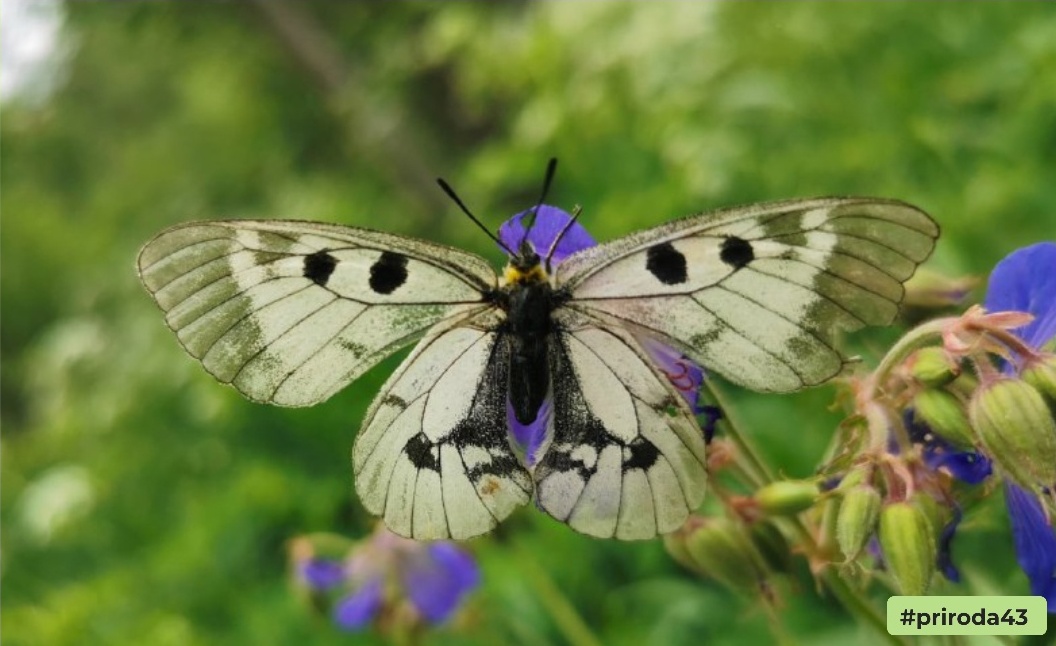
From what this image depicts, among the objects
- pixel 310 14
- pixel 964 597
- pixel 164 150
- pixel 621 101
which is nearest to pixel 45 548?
pixel 621 101

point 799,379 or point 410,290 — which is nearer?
point 799,379

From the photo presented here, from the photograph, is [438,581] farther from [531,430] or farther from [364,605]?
[531,430]

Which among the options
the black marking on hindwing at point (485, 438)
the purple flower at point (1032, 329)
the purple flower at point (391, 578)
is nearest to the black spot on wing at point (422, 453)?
the black marking on hindwing at point (485, 438)

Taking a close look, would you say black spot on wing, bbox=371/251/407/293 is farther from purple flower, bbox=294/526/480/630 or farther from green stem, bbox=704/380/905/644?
purple flower, bbox=294/526/480/630

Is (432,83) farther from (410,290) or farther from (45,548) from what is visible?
(410,290)

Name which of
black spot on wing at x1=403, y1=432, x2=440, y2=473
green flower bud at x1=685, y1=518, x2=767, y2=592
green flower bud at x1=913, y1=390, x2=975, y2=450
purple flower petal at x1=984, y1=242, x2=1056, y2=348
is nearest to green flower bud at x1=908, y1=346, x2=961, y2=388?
green flower bud at x1=913, y1=390, x2=975, y2=450

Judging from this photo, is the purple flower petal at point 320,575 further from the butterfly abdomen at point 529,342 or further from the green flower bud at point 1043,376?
the green flower bud at point 1043,376

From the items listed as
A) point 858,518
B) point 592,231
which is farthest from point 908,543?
point 592,231
